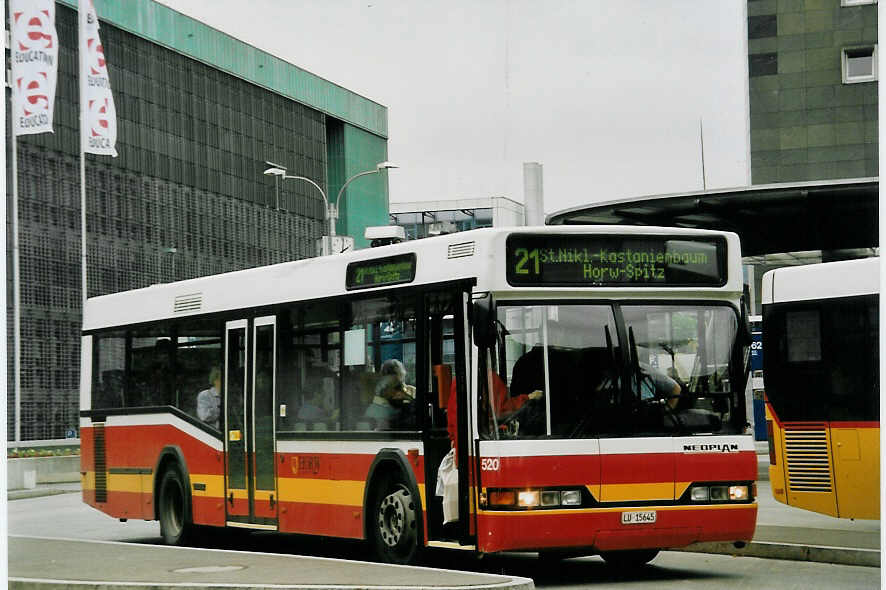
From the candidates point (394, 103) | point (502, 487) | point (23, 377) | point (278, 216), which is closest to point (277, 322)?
point (394, 103)

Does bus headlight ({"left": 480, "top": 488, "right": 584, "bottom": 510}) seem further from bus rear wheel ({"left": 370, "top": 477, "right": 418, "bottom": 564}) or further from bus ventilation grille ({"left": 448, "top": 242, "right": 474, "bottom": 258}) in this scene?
bus ventilation grille ({"left": 448, "top": 242, "right": 474, "bottom": 258})

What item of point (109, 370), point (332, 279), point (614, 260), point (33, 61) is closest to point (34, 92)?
point (33, 61)

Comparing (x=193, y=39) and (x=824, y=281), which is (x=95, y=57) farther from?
(x=824, y=281)

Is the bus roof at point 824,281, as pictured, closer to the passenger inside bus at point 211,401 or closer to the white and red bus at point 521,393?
the white and red bus at point 521,393

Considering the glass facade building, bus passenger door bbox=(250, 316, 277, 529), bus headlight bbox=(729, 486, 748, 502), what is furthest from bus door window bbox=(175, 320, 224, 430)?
the glass facade building

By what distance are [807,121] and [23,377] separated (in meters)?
35.7

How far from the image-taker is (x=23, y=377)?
53000 mm

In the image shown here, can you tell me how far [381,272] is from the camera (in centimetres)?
1287

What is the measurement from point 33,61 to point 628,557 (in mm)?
11360

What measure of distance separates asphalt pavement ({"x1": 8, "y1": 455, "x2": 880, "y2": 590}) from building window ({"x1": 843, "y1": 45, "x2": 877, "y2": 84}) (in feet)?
13.0

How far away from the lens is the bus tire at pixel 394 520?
12.3 m

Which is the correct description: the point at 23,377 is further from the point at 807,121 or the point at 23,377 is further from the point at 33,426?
the point at 807,121

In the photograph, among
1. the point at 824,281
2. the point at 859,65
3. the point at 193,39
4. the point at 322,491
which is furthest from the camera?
the point at 193,39

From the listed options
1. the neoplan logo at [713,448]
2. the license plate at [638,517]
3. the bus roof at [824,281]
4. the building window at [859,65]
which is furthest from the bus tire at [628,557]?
A: the building window at [859,65]
